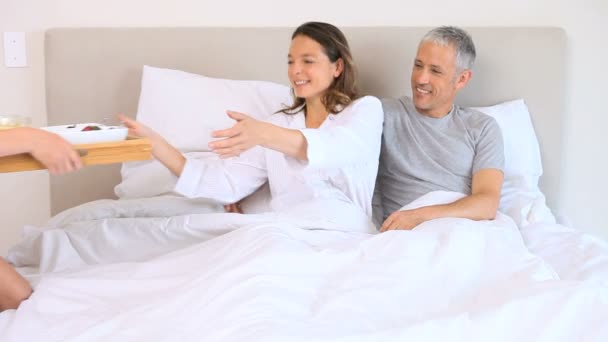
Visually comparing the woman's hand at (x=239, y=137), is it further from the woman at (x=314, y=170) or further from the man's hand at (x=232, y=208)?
the man's hand at (x=232, y=208)

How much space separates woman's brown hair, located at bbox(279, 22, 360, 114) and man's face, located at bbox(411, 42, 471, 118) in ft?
0.59

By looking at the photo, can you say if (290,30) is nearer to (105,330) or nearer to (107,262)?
(107,262)

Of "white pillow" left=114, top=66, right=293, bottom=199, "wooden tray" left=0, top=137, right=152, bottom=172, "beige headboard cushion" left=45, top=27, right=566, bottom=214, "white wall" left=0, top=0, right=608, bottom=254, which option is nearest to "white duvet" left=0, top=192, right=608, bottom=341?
"wooden tray" left=0, top=137, right=152, bottom=172

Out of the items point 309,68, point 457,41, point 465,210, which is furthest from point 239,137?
point 457,41

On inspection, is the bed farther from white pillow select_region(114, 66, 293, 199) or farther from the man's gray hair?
the man's gray hair

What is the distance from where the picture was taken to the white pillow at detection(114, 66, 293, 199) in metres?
2.25

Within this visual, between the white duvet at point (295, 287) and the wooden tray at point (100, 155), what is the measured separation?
223mm

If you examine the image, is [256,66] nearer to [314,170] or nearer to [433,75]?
[433,75]

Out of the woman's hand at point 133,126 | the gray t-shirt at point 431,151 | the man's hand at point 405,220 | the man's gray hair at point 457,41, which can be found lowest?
the man's hand at point 405,220

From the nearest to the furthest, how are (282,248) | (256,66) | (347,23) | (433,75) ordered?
(282,248) → (433,75) → (256,66) → (347,23)

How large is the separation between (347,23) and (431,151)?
2.00 ft

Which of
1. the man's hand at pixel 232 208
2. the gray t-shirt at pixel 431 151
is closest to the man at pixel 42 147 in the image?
the man's hand at pixel 232 208

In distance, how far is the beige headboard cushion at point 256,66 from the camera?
7.82 feet

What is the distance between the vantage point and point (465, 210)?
1.94 metres
